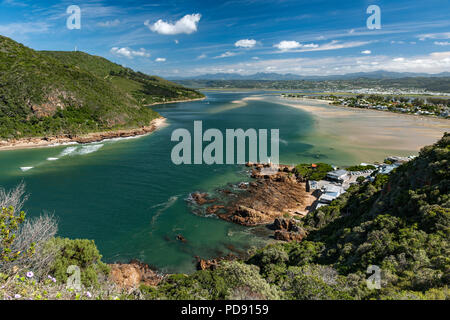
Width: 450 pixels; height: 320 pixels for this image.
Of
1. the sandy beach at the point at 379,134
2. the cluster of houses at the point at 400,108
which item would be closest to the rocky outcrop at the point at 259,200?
the sandy beach at the point at 379,134

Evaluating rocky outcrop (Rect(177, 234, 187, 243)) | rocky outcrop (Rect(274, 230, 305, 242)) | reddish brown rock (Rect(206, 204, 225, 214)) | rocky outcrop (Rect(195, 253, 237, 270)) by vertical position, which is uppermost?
reddish brown rock (Rect(206, 204, 225, 214))

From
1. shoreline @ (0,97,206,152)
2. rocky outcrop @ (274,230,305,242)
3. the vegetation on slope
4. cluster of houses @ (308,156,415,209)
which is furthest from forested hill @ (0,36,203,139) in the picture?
rocky outcrop @ (274,230,305,242)

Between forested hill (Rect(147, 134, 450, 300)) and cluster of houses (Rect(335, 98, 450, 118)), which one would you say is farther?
cluster of houses (Rect(335, 98, 450, 118))

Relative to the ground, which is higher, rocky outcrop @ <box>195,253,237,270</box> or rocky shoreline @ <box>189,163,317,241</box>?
rocky shoreline @ <box>189,163,317,241</box>

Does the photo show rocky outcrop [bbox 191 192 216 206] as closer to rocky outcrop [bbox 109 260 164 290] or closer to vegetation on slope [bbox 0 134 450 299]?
rocky outcrop [bbox 109 260 164 290]

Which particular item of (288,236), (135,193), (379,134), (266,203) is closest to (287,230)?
(288,236)

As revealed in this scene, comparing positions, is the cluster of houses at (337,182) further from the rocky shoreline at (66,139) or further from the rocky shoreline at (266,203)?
the rocky shoreline at (66,139)

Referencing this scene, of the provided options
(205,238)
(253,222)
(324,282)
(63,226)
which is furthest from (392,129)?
(63,226)

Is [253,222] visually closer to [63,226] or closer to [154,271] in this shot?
[154,271]
